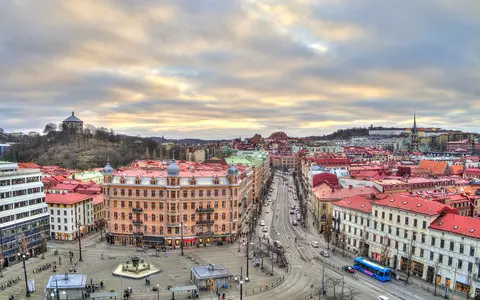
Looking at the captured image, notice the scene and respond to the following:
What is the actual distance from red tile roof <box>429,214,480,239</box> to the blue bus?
12.8 meters

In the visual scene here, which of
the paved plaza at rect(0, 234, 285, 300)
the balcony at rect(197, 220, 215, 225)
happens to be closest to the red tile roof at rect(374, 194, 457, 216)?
the paved plaza at rect(0, 234, 285, 300)

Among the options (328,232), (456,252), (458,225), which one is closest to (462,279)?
(456,252)

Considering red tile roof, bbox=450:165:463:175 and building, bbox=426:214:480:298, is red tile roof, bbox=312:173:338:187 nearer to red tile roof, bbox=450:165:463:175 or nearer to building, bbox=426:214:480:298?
red tile roof, bbox=450:165:463:175

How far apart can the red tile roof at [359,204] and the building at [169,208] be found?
30.6 metres

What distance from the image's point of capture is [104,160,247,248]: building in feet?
318

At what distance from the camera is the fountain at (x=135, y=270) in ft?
245

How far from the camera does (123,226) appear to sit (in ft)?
325

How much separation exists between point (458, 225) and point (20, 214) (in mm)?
95208

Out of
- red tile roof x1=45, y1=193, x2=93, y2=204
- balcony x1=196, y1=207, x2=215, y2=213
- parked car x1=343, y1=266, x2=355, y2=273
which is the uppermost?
red tile roof x1=45, y1=193, x2=93, y2=204

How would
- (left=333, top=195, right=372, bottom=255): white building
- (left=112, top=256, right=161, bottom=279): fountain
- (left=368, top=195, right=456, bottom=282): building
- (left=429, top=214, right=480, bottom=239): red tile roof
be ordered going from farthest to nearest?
(left=333, top=195, right=372, bottom=255): white building, (left=112, top=256, right=161, bottom=279): fountain, (left=368, top=195, right=456, bottom=282): building, (left=429, top=214, right=480, bottom=239): red tile roof

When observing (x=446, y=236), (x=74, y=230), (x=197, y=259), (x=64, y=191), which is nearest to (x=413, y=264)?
(x=446, y=236)

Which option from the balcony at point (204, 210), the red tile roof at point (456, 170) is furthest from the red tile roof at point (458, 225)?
the red tile roof at point (456, 170)

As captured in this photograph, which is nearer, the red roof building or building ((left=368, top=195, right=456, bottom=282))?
building ((left=368, top=195, right=456, bottom=282))

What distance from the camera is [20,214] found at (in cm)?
8631
